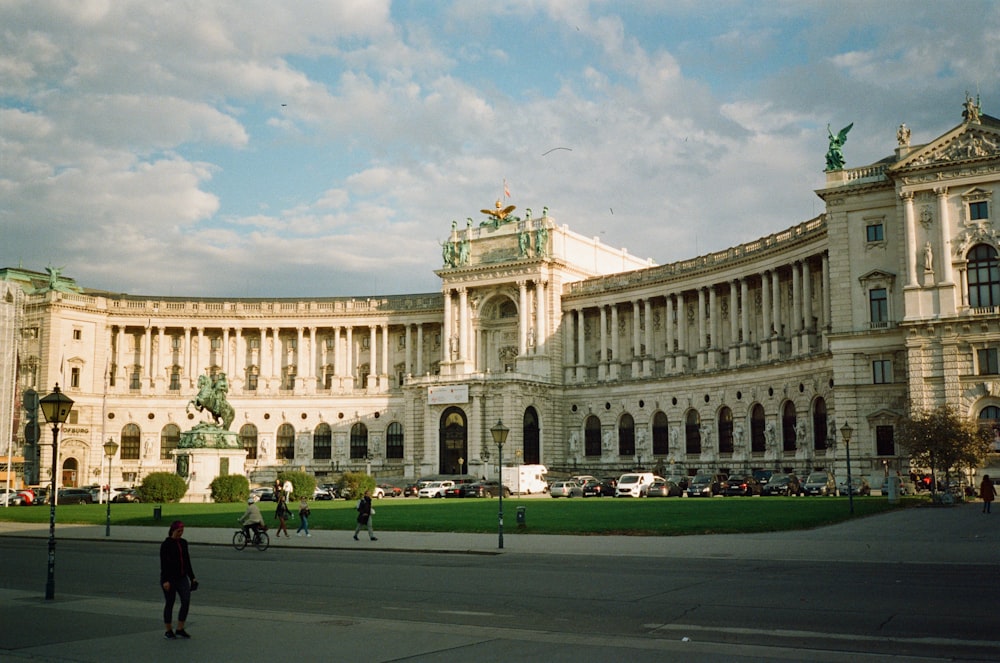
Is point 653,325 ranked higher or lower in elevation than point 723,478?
higher

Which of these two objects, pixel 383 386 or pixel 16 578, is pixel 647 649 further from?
pixel 383 386

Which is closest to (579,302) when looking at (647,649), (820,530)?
(820,530)

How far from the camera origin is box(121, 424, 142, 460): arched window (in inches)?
4675

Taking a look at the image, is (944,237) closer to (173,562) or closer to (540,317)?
(540,317)

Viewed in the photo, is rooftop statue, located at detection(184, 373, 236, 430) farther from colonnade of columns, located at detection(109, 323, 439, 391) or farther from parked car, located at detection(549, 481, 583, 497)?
colonnade of columns, located at detection(109, 323, 439, 391)

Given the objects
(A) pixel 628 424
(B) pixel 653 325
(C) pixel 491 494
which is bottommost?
(C) pixel 491 494

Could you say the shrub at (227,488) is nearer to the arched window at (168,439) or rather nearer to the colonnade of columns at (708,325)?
the colonnade of columns at (708,325)

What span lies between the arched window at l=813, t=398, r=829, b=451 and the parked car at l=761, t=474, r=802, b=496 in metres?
8.67

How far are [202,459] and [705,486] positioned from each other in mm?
37929

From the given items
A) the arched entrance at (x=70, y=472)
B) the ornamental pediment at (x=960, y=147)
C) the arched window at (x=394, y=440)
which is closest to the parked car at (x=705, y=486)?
the ornamental pediment at (x=960, y=147)

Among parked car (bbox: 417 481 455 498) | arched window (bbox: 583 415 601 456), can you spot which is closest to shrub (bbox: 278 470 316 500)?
parked car (bbox: 417 481 455 498)

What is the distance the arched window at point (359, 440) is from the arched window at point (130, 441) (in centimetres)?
2522

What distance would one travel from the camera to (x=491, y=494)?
90.2 metres

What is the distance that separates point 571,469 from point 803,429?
31679 mm
